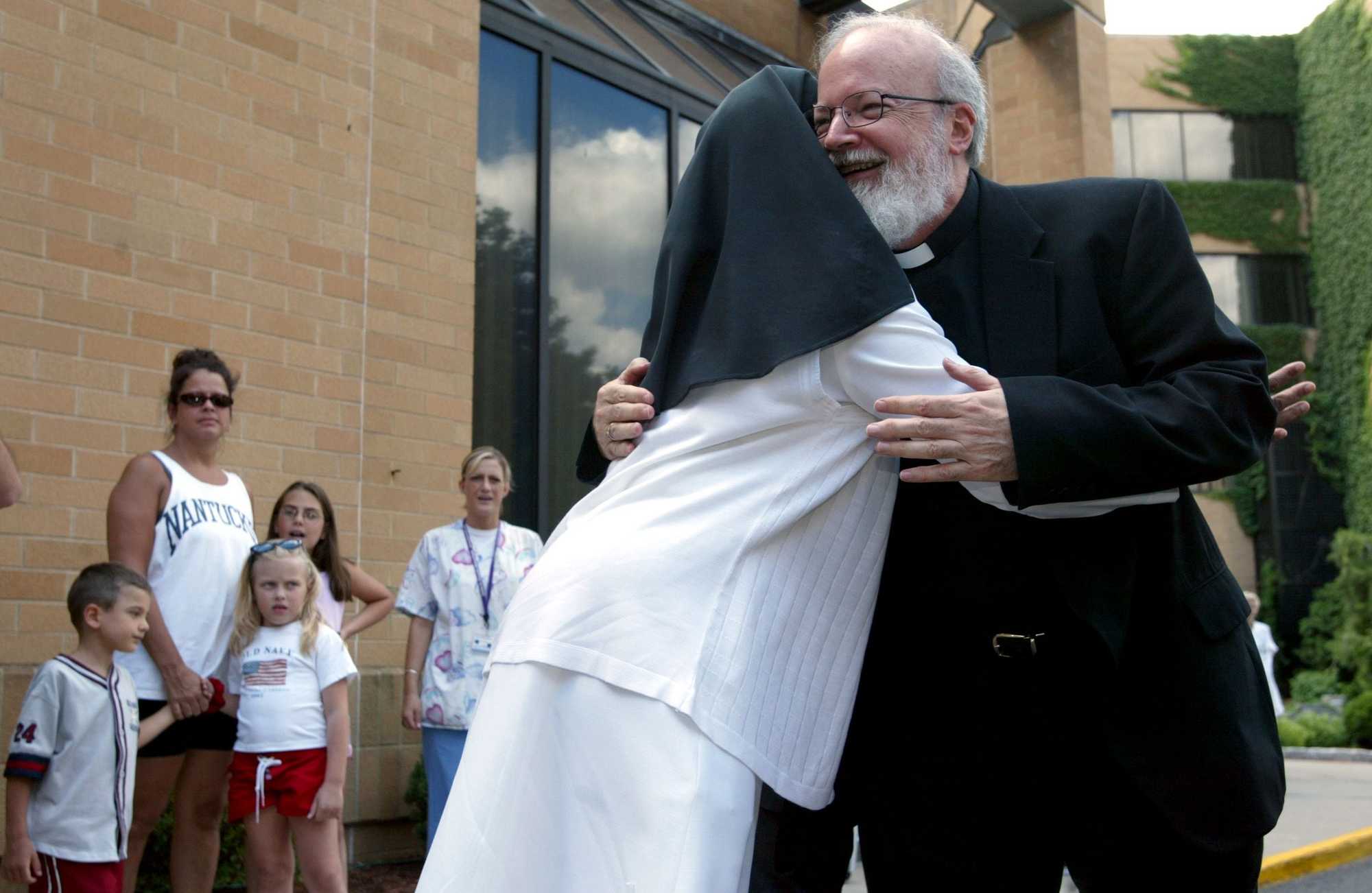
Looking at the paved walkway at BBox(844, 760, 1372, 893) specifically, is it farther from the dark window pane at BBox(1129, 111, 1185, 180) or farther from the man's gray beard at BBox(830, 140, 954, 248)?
the dark window pane at BBox(1129, 111, 1185, 180)

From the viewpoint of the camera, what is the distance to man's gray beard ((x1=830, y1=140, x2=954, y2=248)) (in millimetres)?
2332

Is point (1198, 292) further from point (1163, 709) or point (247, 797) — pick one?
point (247, 797)

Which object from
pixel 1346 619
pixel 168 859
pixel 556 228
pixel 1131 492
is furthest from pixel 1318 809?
pixel 1346 619

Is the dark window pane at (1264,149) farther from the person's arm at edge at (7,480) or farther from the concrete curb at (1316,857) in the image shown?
the person's arm at edge at (7,480)

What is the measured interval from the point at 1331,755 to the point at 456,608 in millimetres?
13725

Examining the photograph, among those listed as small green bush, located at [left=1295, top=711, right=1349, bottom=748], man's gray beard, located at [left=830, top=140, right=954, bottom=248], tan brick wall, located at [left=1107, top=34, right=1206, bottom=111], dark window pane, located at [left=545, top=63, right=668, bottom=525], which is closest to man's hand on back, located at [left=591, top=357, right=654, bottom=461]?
man's gray beard, located at [left=830, top=140, right=954, bottom=248]

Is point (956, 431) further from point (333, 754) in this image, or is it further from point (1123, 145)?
point (1123, 145)

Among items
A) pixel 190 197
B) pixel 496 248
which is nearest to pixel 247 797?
pixel 190 197

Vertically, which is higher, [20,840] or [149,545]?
[149,545]

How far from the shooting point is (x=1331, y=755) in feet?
52.6

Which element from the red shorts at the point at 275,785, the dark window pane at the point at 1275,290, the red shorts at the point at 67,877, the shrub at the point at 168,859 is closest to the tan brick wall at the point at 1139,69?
the dark window pane at the point at 1275,290

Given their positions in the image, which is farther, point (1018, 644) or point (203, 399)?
point (203, 399)

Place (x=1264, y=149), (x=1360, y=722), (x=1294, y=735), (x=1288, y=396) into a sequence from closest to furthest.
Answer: (x=1288, y=396) < (x=1294, y=735) < (x=1360, y=722) < (x=1264, y=149)

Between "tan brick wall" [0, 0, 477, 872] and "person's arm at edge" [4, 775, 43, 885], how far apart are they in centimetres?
153
